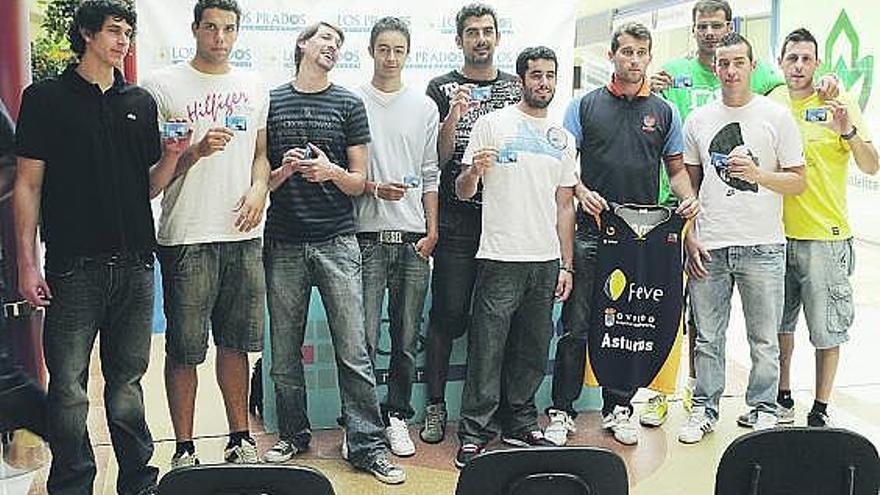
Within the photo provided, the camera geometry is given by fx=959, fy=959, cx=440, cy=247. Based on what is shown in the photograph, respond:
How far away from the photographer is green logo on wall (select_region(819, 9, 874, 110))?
9.12 metres

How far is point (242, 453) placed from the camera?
11.7ft

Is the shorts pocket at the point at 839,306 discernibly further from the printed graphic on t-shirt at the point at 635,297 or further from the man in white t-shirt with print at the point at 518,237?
the man in white t-shirt with print at the point at 518,237

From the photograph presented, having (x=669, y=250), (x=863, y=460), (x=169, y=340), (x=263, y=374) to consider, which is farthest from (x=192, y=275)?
(x=863, y=460)

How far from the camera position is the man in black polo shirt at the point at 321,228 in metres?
3.44

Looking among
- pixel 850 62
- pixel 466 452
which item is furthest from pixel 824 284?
pixel 850 62

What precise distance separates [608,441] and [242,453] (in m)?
1.54

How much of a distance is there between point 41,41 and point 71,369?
5.15ft

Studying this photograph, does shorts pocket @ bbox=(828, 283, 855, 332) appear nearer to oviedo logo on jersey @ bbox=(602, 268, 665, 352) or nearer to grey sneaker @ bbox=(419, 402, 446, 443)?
oviedo logo on jersey @ bbox=(602, 268, 665, 352)

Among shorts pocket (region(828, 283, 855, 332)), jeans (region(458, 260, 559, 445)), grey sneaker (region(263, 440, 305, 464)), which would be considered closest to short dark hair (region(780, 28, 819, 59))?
shorts pocket (region(828, 283, 855, 332))

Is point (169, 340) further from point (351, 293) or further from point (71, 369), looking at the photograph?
point (351, 293)

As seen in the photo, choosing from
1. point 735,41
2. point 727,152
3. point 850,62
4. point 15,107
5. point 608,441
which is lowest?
point 608,441

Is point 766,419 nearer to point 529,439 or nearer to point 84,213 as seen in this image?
point 529,439

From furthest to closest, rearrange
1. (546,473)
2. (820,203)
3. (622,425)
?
(622,425) → (820,203) → (546,473)

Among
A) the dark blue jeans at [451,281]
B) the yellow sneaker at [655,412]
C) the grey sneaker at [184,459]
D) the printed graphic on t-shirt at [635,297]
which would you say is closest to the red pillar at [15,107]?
the grey sneaker at [184,459]
